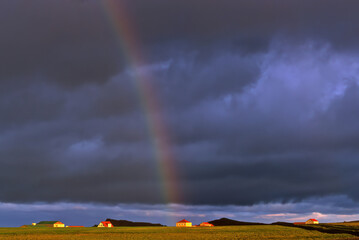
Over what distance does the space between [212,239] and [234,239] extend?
16.0 feet

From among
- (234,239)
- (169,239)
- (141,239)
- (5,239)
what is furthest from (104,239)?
(234,239)

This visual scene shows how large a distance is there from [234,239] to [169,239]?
14.8 meters

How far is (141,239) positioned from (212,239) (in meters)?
16.6

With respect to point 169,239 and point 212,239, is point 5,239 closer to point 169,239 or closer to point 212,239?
point 169,239

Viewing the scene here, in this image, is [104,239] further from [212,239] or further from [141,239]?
[212,239]

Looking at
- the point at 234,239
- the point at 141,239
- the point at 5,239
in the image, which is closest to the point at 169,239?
the point at 141,239

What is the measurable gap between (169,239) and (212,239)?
9952 mm

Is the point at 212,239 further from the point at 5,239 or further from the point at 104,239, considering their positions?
the point at 5,239

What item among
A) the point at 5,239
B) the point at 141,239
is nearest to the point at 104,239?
the point at 141,239

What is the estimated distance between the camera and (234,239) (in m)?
82.4

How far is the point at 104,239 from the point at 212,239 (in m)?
25.1

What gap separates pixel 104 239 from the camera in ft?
285

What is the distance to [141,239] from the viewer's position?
86.7 metres

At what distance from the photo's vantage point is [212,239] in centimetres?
8331
